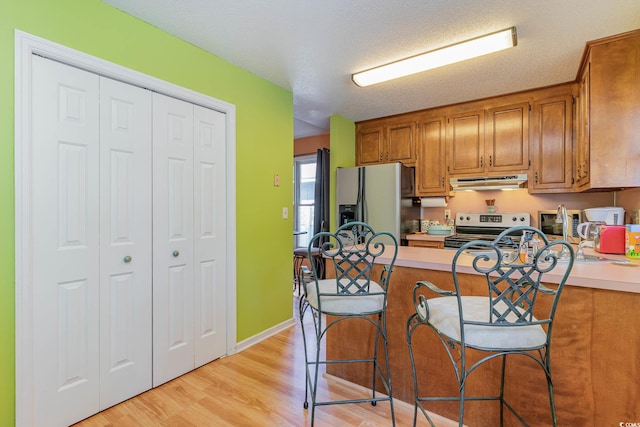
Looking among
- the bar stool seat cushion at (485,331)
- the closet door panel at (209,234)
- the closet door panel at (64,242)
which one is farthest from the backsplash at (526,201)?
the closet door panel at (64,242)

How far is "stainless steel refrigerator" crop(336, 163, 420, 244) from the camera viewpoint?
3.64m

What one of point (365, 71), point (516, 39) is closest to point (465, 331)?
point (516, 39)

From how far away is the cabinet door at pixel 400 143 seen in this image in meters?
4.00

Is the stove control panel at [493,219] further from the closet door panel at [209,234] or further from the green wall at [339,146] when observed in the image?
the closet door panel at [209,234]

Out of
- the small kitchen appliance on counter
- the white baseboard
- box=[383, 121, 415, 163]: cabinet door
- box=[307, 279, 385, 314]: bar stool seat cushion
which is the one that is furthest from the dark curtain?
box=[307, 279, 385, 314]: bar stool seat cushion

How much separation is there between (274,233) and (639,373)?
2.54 metres

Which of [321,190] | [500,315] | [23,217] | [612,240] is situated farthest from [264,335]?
[612,240]

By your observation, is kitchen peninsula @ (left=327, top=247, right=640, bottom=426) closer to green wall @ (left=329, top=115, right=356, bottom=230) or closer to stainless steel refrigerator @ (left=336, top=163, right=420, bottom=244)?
stainless steel refrigerator @ (left=336, top=163, right=420, bottom=244)

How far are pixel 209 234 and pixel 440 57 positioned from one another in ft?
7.46

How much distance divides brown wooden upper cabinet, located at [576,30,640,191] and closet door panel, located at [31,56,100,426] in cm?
342

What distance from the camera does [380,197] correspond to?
3.75 m

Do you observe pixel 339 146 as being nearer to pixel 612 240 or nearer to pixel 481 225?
pixel 481 225

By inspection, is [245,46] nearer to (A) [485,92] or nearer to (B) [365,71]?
(B) [365,71]

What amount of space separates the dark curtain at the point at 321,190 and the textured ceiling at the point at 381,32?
1.79m
